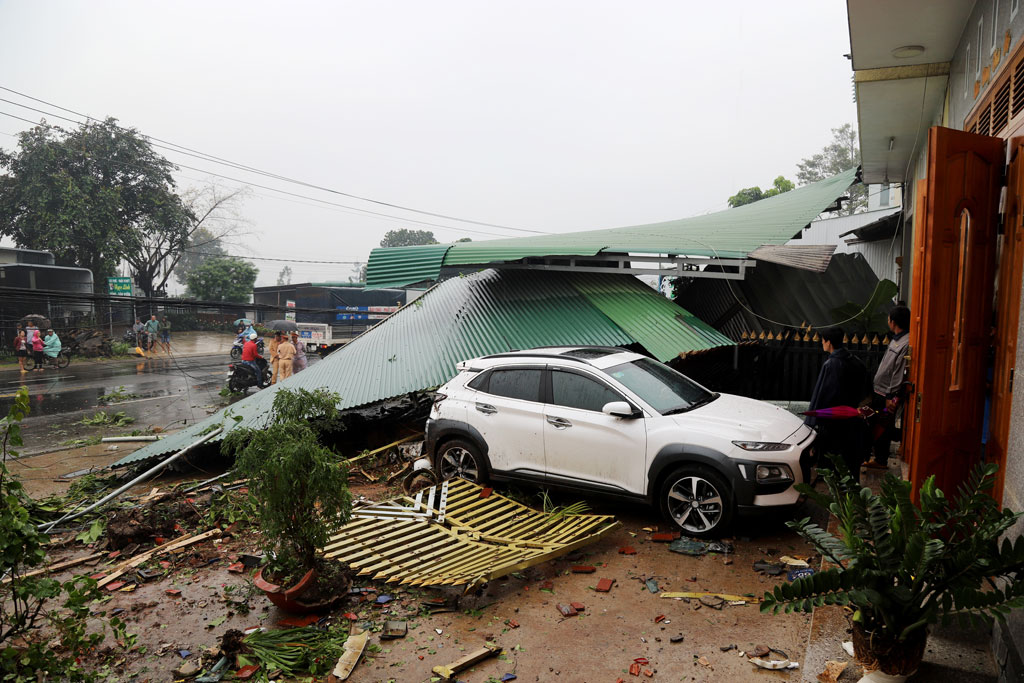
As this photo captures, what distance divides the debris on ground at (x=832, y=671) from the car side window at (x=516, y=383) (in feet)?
12.8

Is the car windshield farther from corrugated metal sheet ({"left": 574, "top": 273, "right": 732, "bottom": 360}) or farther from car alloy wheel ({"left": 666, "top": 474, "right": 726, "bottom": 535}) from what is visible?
corrugated metal sheet ({"left": 574, "top": 273, "right": 732, "bottom": 360})

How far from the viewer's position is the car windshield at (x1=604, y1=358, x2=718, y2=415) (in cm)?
632

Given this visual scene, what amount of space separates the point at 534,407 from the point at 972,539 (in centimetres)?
432

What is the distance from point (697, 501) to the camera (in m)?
5.81

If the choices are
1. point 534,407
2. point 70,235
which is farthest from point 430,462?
point 70,235

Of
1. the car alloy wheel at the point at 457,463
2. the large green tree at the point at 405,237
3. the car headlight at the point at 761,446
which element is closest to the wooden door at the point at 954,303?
the car headlight at the point at 761,446

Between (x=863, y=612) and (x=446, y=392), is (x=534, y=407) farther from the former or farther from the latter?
(x=863, y=612)

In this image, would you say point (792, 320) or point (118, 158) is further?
point (118, 158)

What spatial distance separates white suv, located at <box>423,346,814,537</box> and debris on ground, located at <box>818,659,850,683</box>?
234cm

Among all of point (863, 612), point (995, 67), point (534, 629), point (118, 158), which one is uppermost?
point (118, 158)

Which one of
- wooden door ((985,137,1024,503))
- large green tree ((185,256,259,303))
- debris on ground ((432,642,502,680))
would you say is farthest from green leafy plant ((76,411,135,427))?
large green tree ((185,256,259,303))

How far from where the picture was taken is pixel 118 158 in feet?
102

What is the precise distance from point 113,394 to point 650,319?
15156mm

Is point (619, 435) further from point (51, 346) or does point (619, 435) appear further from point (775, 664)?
point (51, 346)
